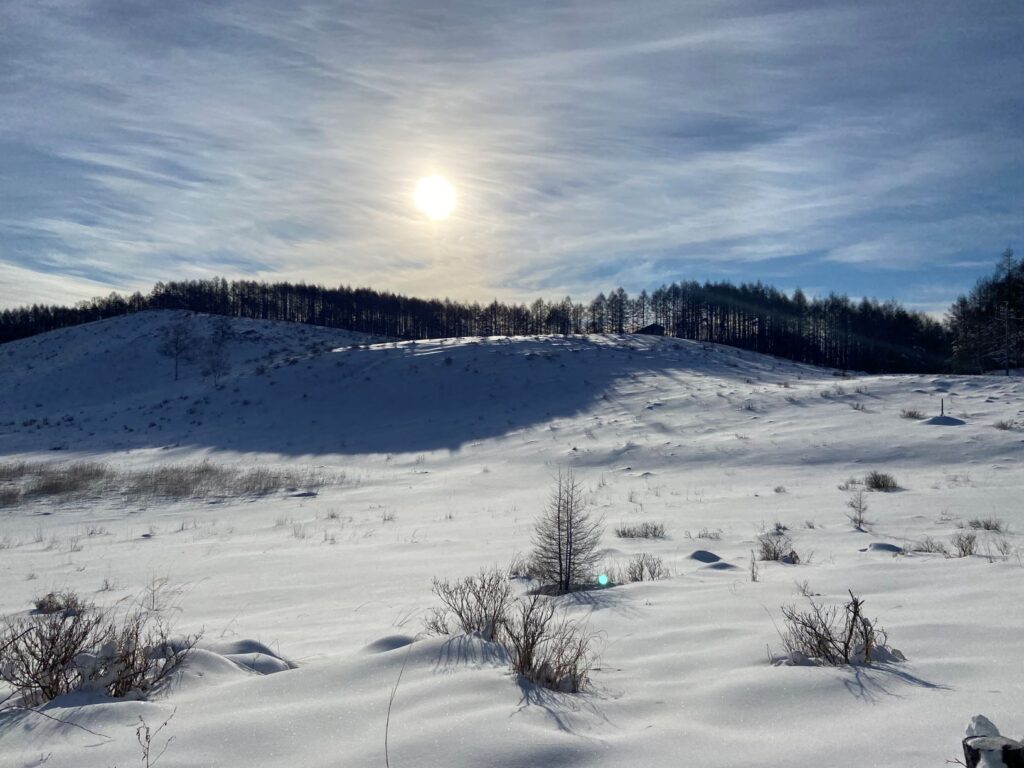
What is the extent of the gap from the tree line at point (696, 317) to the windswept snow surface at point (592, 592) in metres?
39.1

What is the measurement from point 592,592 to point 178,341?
61545mm

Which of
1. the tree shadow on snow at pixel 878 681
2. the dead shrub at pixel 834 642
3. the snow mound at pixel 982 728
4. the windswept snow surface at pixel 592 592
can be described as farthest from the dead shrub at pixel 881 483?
the snow mound at pixel 982 728

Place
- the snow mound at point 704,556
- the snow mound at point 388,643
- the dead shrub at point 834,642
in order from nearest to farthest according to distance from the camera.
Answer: the dead shrub at point 834,642, the snow mound at point 388,643, the snow mound at point 704,556

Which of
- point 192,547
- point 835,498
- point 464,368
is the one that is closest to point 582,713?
point 192,547

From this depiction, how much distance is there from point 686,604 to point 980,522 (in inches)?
225

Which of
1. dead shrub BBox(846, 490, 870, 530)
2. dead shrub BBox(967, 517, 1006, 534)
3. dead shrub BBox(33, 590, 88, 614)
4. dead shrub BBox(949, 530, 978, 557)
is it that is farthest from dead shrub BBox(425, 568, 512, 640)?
dead shrub BBox(967, 517, 1006, 534)

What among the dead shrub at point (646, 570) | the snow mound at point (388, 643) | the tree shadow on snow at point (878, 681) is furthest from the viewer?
the dead shrub at point (646, 570)

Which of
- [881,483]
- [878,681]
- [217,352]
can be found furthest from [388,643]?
[217,352]

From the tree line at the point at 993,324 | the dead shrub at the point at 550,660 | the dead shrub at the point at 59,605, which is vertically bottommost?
A: the dead shrub at the point at 59,605

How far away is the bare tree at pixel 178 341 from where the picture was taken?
58.6 metres

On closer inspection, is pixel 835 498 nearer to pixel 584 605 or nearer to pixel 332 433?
pixel 584 605

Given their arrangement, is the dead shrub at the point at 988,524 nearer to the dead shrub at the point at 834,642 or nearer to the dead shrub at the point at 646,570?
the dead shrub at the point at 646,570

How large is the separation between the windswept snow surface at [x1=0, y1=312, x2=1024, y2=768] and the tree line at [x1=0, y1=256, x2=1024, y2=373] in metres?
39.1

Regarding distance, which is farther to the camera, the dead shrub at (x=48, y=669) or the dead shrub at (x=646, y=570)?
the dead shrub at (x=646, y=570)
